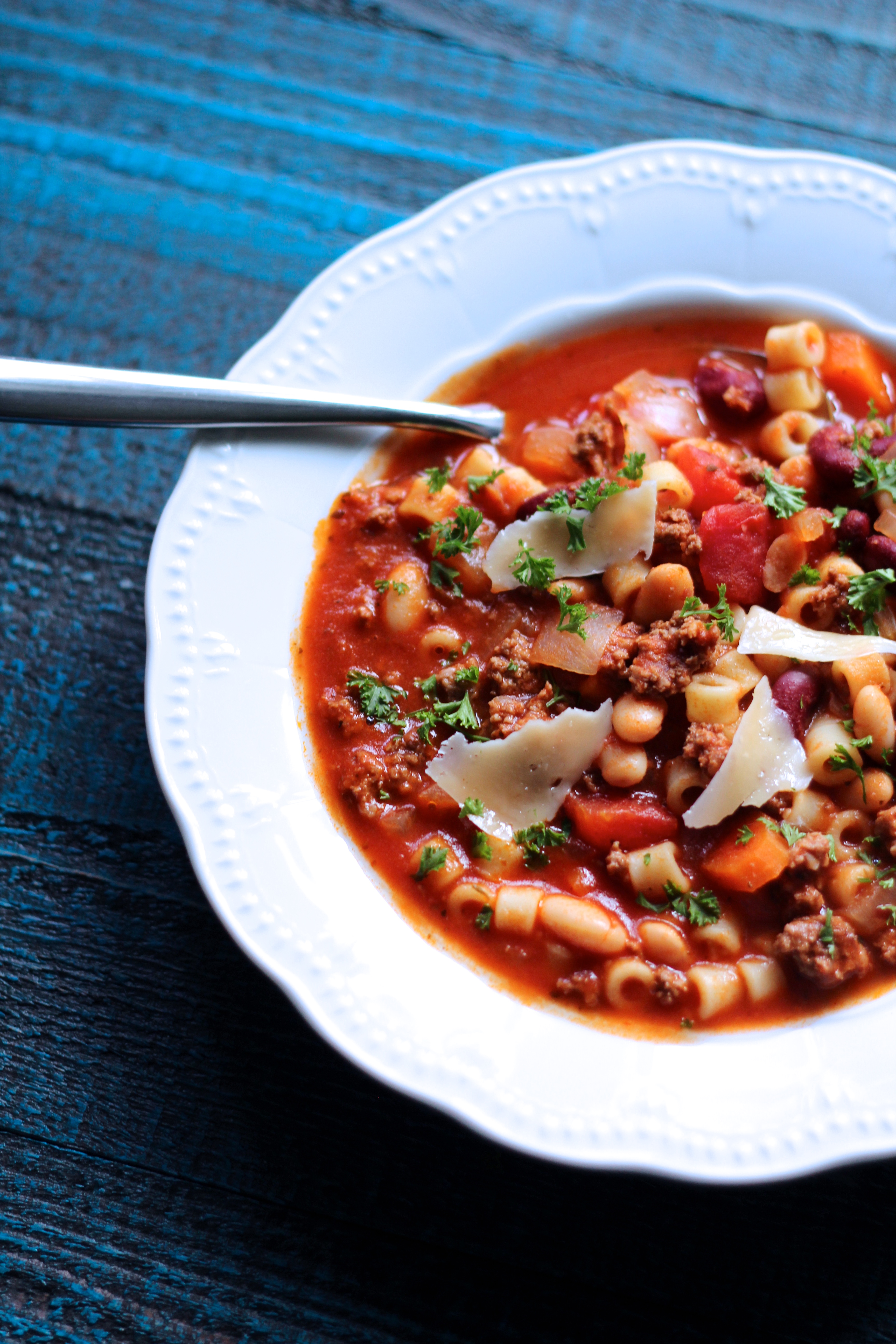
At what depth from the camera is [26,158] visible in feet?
16.2

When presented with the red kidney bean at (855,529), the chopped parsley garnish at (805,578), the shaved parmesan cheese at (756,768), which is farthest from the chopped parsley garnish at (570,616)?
the red kidney bean at (855,529)

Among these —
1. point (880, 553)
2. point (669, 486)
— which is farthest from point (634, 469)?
point (880, 553)

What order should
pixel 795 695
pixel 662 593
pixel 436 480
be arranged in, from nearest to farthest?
pixel 795 695 < pixel 662 593 < pixel 436 480

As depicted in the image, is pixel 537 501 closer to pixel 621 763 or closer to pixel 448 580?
pixel 448 580

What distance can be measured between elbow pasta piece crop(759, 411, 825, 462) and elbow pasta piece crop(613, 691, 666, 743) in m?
1.24

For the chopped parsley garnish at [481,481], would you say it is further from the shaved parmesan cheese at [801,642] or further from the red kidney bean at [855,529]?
the red kidney bean at [855,529]

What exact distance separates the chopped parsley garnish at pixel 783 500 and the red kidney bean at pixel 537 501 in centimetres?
76

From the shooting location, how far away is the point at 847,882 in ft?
12.2

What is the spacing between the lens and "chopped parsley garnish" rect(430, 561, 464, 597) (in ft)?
13.8

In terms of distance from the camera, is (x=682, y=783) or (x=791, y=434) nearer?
(x=682, y=783)

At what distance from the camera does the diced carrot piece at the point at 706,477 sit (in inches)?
162

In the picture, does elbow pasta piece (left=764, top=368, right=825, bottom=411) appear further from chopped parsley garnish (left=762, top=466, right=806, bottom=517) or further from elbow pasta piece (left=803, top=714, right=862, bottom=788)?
elbow pasta piece (left=803, top=714, right=862, bottom=788)

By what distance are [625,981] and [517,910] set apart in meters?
0.47

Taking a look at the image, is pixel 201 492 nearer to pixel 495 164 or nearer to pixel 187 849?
pixel 187 849
